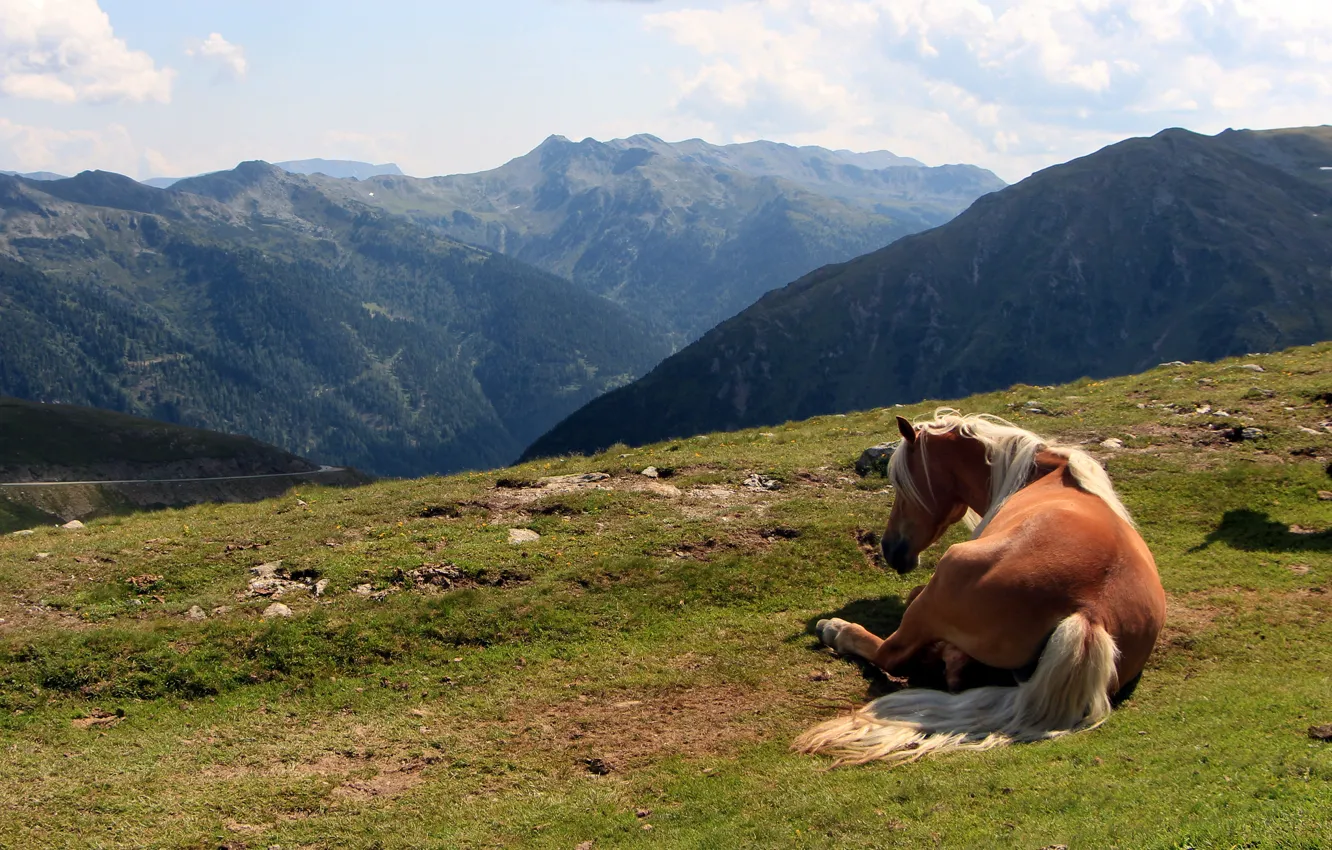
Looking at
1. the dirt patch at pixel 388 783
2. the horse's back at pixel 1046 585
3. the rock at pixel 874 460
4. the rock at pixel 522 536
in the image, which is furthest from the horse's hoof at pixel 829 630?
the rock at pixel 874 460

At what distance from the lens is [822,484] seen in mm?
20781

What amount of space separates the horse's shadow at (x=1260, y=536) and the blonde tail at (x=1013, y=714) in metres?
7.66

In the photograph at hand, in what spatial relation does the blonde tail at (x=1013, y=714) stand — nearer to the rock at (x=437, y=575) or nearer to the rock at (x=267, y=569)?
the rock at (x=437, y=575)

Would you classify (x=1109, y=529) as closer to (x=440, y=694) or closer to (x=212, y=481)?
(x=440, y=694)

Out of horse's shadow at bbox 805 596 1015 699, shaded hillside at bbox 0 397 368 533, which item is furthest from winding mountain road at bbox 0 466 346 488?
horse's shadow at bbox 805 596 1015 699

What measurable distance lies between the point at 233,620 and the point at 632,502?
8182mm

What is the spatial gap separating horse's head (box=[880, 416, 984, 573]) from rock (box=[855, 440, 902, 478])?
775 cm

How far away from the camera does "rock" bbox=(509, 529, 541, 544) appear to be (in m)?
17.6

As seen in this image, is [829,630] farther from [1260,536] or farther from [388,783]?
[1260,536]

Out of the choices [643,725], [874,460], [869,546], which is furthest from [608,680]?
[874,460]

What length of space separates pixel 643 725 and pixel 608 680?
1477 mm

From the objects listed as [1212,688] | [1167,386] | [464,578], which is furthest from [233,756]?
[1167,386]

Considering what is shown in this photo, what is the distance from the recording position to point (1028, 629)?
9.86 m

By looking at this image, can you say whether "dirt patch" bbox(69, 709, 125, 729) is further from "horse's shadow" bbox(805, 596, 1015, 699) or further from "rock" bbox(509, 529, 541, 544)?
"horse's shadow" bbox(805, 596, 1015, 699)
